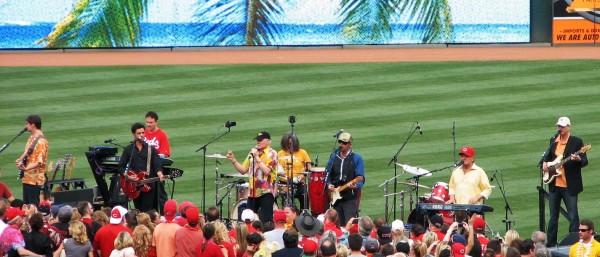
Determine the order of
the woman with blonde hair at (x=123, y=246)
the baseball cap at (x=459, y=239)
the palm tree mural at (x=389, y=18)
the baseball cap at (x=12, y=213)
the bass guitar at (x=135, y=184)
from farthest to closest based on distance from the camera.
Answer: the palm tree mural at (x=389, y=18) → the bass guitar at (x=135, y=184) → the baseball cap at (x=12, y=213) → the baseball cap at (x=459, y=239) → the woman with blonde hair at (x=123, y=246)

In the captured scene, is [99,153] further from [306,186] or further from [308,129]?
[308,129]

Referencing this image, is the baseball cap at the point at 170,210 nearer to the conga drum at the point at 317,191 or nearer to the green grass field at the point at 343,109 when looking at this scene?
the conga drum at the point at 317,191

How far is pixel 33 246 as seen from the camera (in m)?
15.1

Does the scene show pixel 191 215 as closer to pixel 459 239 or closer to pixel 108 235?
pixel 108 235

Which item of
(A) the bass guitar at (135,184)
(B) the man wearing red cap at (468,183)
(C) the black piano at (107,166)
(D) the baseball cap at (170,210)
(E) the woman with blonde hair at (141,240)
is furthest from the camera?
(C) the black piano at (107,166)

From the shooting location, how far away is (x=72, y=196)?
20.1 metres

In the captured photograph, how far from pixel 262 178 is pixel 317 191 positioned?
97 centimetres

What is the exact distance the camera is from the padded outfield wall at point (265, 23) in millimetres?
34500

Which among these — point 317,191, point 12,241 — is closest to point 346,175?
point 317,191

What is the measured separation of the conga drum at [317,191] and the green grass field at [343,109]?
151 cm

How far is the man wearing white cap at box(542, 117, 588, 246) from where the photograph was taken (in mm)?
19438

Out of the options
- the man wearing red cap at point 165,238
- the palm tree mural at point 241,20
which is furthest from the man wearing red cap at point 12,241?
the palm tree mural at point 241,20

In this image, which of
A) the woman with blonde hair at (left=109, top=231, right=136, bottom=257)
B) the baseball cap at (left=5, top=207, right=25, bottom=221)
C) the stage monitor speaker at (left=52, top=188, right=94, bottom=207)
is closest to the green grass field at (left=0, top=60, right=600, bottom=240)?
the stage monitor speaker at (left=52, top=188, right=94, bottom=207)

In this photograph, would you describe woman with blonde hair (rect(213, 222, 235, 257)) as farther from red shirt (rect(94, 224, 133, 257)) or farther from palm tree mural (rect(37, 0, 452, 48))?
palm tree mural (rect(37, 0, 452, 48))
